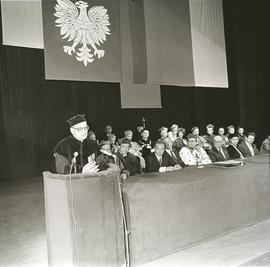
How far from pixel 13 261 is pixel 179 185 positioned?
1.84 m

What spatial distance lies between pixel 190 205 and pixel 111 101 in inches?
302

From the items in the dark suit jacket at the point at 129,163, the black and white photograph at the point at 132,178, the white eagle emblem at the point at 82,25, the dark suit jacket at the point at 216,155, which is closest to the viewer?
the black and white photograph at the point at 132,178

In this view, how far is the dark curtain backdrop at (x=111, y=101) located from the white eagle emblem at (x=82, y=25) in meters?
5.32

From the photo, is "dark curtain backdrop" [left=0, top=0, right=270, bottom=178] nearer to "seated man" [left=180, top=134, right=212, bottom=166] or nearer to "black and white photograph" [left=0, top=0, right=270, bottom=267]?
"black and white photograph" [left=0, top=0, right=270, bottom=267]

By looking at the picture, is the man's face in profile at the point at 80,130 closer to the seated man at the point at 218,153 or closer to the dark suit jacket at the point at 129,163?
the dark suit jacket at the point at 129,163

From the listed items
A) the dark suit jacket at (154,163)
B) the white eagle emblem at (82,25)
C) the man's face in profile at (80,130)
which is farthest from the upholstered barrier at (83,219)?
the dark suit jacket at (154,163)

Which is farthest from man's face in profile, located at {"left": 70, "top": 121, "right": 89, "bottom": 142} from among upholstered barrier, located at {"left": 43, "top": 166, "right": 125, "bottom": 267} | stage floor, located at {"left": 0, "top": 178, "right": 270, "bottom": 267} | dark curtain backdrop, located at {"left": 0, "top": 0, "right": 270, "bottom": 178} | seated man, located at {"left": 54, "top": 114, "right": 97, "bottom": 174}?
dark curtain backdrop, located at {"left": 0, "top": 0, "right": 270, "bottom": 178}

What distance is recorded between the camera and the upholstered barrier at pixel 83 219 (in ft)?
8.29

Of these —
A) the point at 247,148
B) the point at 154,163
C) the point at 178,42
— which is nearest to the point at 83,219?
the point at 154,163

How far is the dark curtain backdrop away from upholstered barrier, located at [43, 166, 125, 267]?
20.9 ft

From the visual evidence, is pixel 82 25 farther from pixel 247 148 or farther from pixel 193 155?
pixel 247 148

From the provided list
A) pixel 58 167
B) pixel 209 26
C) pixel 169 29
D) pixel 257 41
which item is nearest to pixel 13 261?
pixel 58 167

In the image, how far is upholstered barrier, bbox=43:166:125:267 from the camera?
2525 mm

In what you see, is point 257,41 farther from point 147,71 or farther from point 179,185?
point 179,185
